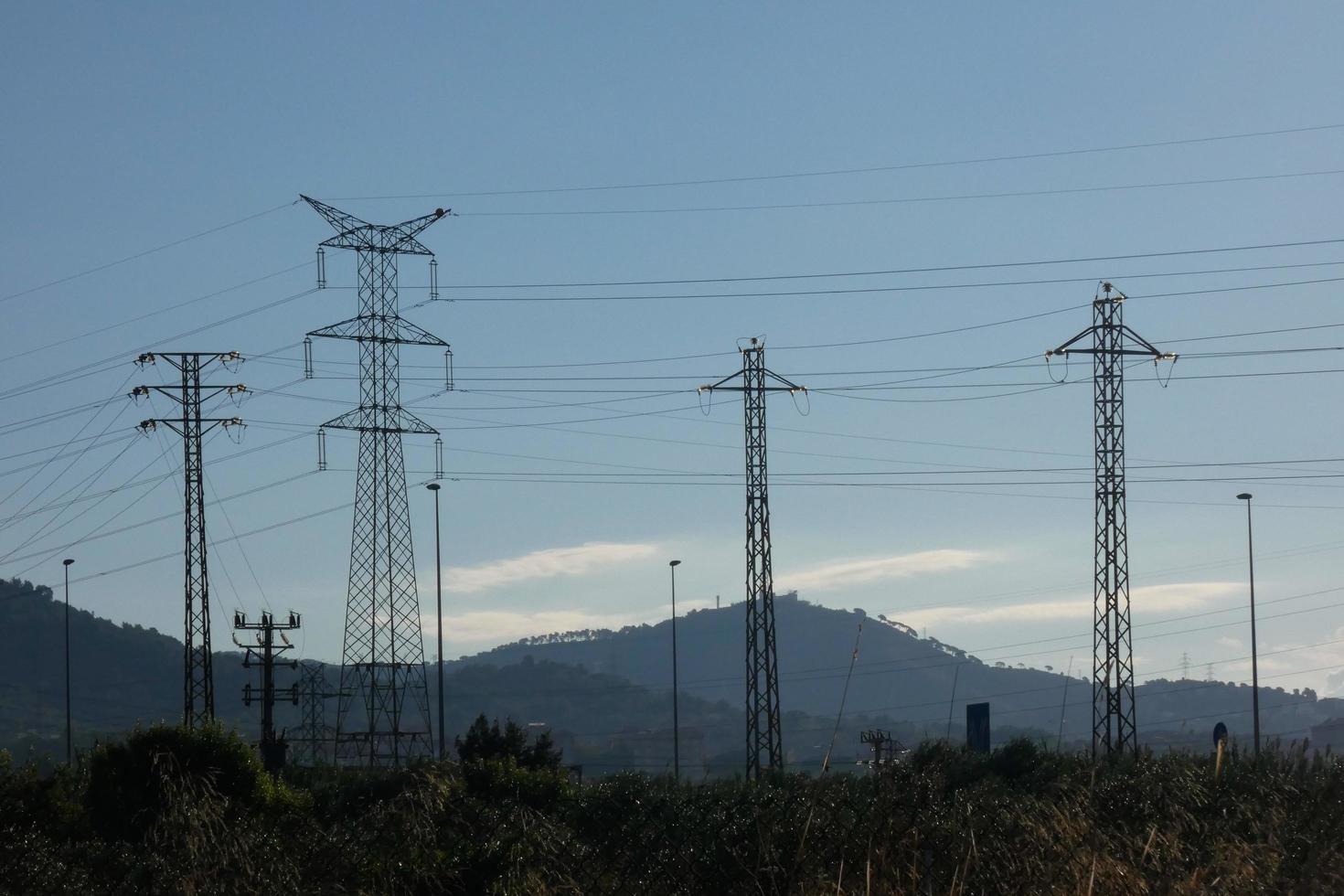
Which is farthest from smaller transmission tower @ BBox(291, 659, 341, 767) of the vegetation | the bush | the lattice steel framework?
the vegetation

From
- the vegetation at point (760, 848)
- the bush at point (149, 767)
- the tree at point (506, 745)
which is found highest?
the vegetation at point (760, 848)

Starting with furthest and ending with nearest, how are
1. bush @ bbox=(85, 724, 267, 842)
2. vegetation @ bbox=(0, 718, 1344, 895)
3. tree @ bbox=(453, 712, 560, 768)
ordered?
tree @ bbox=(453, 712, 560, 768) → bush @ bbox=(85, 724, 267, 842) → vegetation @ bbox=(0, 718, 1344, 895)

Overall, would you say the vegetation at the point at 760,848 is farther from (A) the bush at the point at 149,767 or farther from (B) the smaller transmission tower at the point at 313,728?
(B) the smaller transmission tower at the point at 313,728

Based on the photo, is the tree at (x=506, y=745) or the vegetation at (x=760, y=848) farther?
the tree at (x=506, y=745)

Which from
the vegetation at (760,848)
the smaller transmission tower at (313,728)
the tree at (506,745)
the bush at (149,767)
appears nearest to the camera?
the vegetation at (760,848)

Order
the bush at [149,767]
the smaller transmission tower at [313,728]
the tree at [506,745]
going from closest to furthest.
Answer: the bush at [149,767]
the tree at [506,745]
the smaller transmission tower at [313,728]

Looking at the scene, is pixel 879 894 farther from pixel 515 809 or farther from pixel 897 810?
pixel 515 809

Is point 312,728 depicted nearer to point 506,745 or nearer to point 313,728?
point 313,728

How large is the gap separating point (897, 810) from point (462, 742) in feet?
168

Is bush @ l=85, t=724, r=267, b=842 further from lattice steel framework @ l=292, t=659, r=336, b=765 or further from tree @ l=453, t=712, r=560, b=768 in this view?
tree @ l=453, t=712, r=560, b=768

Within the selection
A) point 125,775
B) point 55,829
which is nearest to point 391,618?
point 125,775

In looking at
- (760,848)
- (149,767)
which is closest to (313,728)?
(149,767)

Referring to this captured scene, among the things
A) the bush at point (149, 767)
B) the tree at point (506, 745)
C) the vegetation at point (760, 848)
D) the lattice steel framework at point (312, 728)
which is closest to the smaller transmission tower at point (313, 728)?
the lattice steel framework at point (312, 728)

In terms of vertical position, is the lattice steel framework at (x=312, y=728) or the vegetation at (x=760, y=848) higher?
the vegetation at (x=760, y=848)
